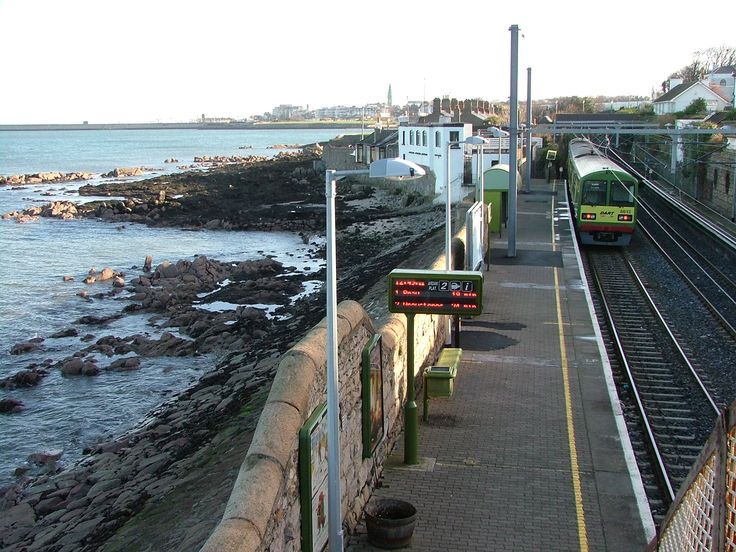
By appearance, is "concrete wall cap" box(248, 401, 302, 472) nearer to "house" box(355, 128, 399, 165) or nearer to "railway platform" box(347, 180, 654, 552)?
"railway platform" box(347, 180, 654, 552)

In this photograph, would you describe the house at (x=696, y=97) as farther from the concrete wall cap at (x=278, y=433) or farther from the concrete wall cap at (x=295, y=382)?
the concrete wall cap at (x=278, y=433)

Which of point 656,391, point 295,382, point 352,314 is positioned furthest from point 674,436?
point 295,382

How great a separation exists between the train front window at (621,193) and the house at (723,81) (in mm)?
68140

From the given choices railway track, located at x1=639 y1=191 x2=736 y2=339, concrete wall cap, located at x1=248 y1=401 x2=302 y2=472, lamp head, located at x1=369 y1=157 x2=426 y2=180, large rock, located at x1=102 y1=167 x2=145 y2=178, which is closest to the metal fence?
concrete wall cap, located at x1=248 y1=401 x2=302 y2=472

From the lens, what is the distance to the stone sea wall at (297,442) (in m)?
7.26

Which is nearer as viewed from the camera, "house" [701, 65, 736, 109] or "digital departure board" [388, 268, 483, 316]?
"digital departure board" [388, 268, 483, 316]

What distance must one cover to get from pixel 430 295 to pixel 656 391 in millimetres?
6739

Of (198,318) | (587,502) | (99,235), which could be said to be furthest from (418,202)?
(587,502)

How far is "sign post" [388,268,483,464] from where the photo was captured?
12617 millimetres

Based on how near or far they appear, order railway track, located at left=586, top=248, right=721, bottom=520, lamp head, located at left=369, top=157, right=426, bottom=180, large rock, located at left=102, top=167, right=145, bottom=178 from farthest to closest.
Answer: large rock, located at left=102, top=167, right=145, bottom=178 → railway track, located at left=586, top=248, right=721, bottom=520 → lamp head, located at left=369, top=157, right=426, bottom=180

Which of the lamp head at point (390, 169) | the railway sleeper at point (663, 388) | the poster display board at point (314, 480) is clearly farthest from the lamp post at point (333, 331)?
the railway sleeper at point (663, 388)

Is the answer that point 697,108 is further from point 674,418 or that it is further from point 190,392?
point 674,418

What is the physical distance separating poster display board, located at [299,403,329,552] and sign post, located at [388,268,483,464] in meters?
3.42

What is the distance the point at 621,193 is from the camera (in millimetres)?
31719
